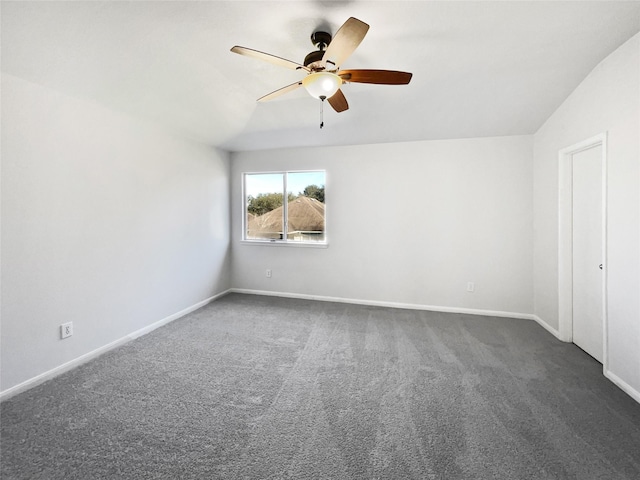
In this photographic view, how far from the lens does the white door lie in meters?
2.53

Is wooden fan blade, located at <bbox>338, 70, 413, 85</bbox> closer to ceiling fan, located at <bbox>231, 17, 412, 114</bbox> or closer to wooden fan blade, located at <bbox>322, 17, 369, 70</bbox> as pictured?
ceiling fan, located at <bbox>231, 17, 412, 114</bbox>

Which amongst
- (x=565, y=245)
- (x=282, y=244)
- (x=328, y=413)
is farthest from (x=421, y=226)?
(x=328, y=413)

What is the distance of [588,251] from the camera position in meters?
2.68

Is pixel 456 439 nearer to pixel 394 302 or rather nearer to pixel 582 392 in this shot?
pixel 582 392

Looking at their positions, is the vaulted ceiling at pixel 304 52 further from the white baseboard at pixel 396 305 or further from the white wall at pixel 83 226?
the white baseboard at pixel 396 305

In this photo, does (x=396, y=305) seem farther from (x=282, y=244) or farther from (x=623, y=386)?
(x=623, y=386)

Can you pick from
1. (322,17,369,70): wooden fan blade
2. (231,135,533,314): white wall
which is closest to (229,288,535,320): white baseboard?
(231,135,533,314): white wall

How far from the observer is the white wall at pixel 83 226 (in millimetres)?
2061

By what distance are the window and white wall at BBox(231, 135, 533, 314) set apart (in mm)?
165

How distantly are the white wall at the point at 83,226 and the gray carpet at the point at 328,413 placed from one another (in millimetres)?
378

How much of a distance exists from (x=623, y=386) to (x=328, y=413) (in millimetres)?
2225

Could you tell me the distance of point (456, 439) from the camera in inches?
64.5

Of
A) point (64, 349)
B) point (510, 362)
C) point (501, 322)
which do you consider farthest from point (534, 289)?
point (64, 349)

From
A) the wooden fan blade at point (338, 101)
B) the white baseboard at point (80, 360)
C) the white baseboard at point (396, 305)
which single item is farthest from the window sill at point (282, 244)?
the wooden fan blade at point (338, 101)
